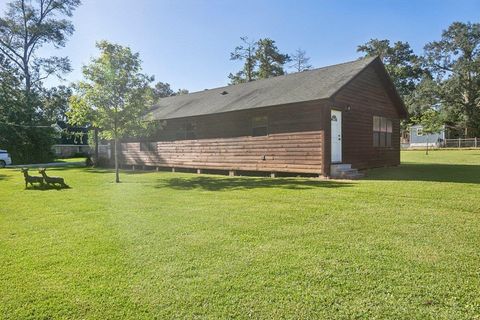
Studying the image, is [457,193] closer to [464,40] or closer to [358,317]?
[358,317]

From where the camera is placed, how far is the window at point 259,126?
13891 millimetres

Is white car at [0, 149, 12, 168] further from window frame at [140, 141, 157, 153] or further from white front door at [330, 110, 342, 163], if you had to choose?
white front door at [330, 110, 342, 163]

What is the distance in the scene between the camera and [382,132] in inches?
626

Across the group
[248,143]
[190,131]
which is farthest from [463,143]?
[190,131]

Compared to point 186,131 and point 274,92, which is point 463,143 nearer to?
point 274,92

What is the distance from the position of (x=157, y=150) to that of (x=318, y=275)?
16841 millimetres

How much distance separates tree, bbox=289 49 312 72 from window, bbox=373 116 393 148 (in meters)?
28.3

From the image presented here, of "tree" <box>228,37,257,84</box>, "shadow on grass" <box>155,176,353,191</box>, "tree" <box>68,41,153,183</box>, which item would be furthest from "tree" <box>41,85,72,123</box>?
"shadow on grass" <box>155,176,353,191</box>

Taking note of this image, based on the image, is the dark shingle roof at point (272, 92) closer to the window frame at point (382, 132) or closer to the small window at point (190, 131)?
A: the small window at point (190, 131)

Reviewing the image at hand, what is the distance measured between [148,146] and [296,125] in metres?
10.4

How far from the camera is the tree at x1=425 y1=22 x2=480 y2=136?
39.5 m

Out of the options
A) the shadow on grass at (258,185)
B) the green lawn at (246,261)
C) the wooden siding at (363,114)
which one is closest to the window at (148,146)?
the shadow on grass at (258,185)

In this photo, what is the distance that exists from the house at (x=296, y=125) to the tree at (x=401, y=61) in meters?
33.5

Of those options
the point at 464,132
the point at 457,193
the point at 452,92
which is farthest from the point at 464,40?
the point at 457,193
